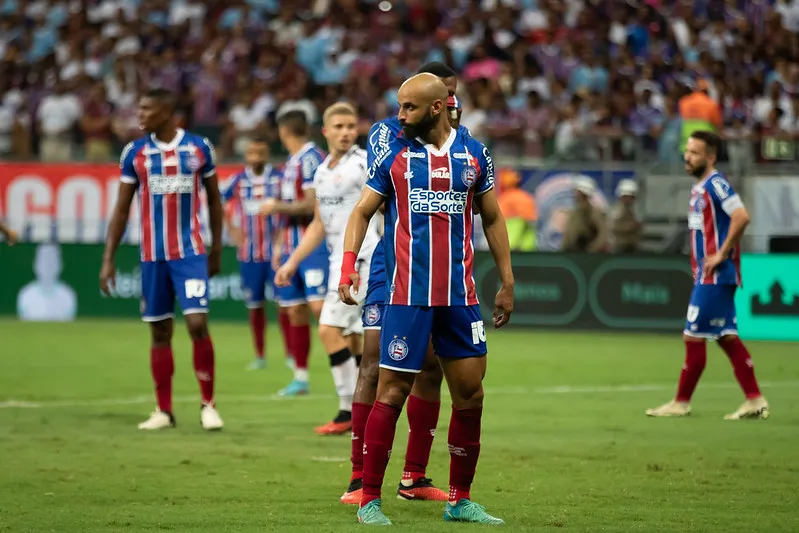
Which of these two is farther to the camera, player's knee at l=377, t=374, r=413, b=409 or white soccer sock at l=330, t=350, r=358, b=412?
white soccer sock at l=330, t=350, r=358, b=412

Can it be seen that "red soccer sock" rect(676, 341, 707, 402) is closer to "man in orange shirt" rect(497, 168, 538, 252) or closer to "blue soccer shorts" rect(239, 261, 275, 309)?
"blue soccer shorts" rect(239, 261, 275, 309)

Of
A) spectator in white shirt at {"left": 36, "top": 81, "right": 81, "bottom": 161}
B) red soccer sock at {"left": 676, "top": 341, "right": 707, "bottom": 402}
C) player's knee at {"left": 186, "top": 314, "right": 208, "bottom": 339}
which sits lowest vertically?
red soccer sock at {"left": 676, "top": 341, "right": 707, "bottom": 402}

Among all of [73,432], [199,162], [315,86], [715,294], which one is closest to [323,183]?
[199,162]

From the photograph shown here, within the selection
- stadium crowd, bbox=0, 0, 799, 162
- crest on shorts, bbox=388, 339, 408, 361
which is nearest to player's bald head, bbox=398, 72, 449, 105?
crest on shorts, bbox=388, 339, 408, 361

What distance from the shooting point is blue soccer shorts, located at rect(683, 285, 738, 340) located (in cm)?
1191

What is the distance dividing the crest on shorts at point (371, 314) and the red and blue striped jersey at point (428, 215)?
1.43m

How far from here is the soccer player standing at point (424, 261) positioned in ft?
23.0

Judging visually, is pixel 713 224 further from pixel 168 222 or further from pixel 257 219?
pixel 257 219

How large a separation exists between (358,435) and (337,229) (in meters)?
3.05

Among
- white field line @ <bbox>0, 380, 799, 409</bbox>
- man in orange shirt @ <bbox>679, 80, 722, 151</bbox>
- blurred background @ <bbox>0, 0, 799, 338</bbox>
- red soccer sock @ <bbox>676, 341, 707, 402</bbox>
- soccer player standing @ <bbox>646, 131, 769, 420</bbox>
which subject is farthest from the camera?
blurred background @ <bbox>0, 0, 799, 338</bbox>

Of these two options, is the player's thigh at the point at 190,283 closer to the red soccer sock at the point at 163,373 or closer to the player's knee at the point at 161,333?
the player's knee at the point at 161,333

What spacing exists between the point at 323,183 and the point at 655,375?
621cm

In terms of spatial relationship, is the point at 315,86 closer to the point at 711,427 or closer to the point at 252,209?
the point at 252,209

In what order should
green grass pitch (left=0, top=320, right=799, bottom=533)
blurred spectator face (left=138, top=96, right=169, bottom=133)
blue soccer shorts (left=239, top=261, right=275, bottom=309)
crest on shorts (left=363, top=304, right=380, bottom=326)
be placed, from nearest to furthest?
1. green grass pitch (left=0, top=320, right=799, bottom=533)
2. crest on shorts (left=363, top=304, right=380, bottom=326)
3. blurred spectator face (left=138, top=96, right=169, bottom=133)
4. blue soccer shorts (left=239, top=261, right=275, bottom=309)
